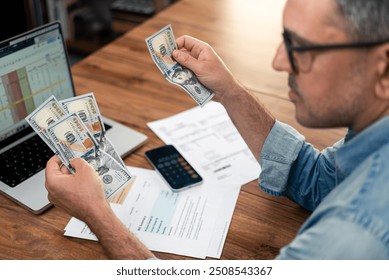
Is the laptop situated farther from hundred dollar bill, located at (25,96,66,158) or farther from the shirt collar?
the shirt collar

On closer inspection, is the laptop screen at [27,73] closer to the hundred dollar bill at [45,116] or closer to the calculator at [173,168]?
the hundred dollar bill at [45,116]

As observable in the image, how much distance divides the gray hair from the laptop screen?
836 mm

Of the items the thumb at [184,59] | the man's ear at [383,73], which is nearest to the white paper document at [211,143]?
the thumb at [184,59]

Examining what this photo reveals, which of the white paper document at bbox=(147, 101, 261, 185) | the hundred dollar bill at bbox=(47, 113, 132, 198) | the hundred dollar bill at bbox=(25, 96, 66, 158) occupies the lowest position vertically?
the white paper document at bbox=(147, 101, 261, 185)

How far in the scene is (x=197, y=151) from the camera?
1515 millimetres

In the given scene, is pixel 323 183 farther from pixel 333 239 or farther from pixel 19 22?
pixel 19 22

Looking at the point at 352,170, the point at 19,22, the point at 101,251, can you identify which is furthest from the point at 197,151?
the point at 19,22

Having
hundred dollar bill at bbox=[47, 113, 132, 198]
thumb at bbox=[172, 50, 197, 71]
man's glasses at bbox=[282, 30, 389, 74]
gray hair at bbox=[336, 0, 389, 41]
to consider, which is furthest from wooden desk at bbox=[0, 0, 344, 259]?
gray hair at bbox=[336, 0, 389, 41]

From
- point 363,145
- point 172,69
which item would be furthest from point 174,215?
point 363,145

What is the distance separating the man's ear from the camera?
0.92 meters

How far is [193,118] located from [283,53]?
25.1 inches

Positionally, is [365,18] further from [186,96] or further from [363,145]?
[186,96]

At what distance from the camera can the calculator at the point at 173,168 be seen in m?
1.36

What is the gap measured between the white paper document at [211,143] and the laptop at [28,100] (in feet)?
0.38
